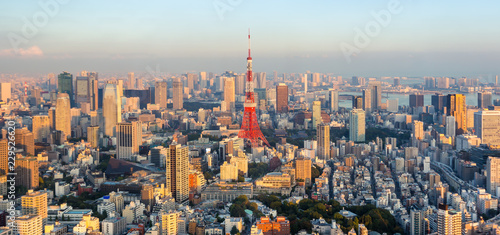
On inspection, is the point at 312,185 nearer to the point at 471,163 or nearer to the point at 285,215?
the point at 285,215

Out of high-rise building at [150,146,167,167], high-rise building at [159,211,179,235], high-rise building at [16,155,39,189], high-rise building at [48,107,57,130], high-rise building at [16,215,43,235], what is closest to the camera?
high-rise building at [16,215,43,235]

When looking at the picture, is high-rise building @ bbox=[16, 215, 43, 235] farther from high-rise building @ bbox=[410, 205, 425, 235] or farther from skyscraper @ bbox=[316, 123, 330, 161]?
skyscraper @ bbox=[316, 123, 330, 161]

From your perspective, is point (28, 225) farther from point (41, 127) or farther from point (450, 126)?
point (450, 126)

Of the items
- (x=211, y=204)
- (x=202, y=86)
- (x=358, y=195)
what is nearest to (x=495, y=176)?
(x=358, y=195)

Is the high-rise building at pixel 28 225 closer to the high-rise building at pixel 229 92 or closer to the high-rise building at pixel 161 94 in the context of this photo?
the high-rise building at pixel 161 94

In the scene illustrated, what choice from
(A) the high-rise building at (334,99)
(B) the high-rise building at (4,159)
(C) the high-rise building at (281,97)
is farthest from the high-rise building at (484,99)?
(B) the high-rise building at (4,159)

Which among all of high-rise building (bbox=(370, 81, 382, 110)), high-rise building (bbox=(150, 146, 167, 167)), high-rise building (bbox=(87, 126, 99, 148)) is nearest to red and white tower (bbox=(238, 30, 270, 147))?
high-rise building (bbox=(150, 146, 167, 167))

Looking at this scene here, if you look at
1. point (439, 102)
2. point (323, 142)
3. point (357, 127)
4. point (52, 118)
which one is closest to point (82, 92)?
point (52, 118)
